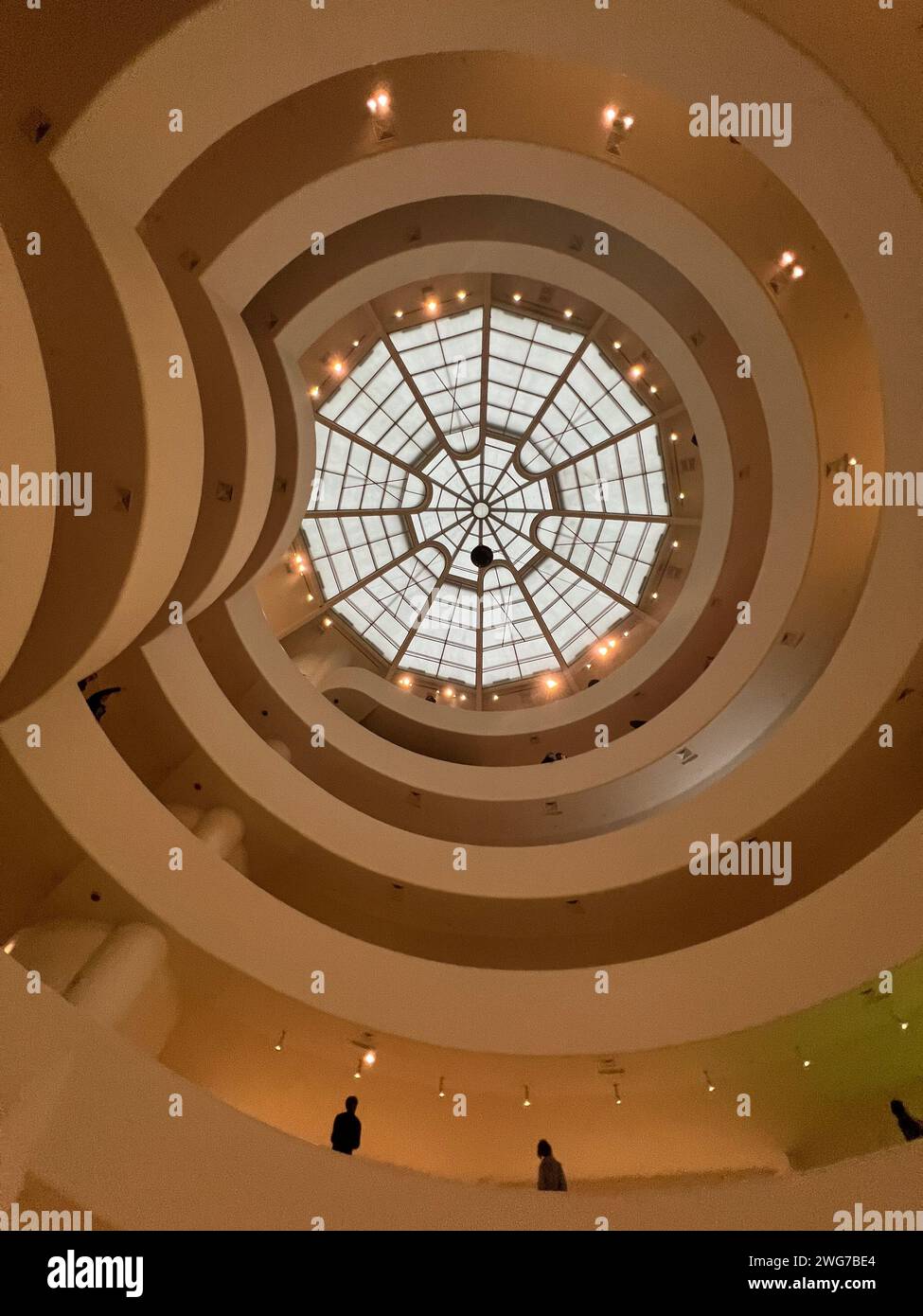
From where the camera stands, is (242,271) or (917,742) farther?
(917,742)

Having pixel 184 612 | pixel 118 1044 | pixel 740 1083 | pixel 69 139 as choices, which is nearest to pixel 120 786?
pixel 184 612

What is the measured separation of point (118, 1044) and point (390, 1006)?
13.3 feet

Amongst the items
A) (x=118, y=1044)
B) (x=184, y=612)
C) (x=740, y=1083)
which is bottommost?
(x=740, y=1083)

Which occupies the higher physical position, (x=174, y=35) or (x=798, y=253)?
(x=798, y=253)

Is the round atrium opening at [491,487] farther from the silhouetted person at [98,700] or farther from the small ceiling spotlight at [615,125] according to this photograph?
the silhouetted person at [98,700]

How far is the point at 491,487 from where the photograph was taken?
19.5 m

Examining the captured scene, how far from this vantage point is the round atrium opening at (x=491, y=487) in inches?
664

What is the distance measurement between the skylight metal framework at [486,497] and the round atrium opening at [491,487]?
0.04 m

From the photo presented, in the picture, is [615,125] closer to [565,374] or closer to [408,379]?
[565,374]

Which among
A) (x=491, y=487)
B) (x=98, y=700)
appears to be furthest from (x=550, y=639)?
(x=98, y=700)

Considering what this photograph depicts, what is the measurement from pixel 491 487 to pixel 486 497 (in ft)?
1.08

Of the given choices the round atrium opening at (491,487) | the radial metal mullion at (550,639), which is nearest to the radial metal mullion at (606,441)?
the round atrium opening at (491,487)

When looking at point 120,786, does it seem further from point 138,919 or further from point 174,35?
point 174,35

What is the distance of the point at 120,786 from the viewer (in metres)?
9.84
